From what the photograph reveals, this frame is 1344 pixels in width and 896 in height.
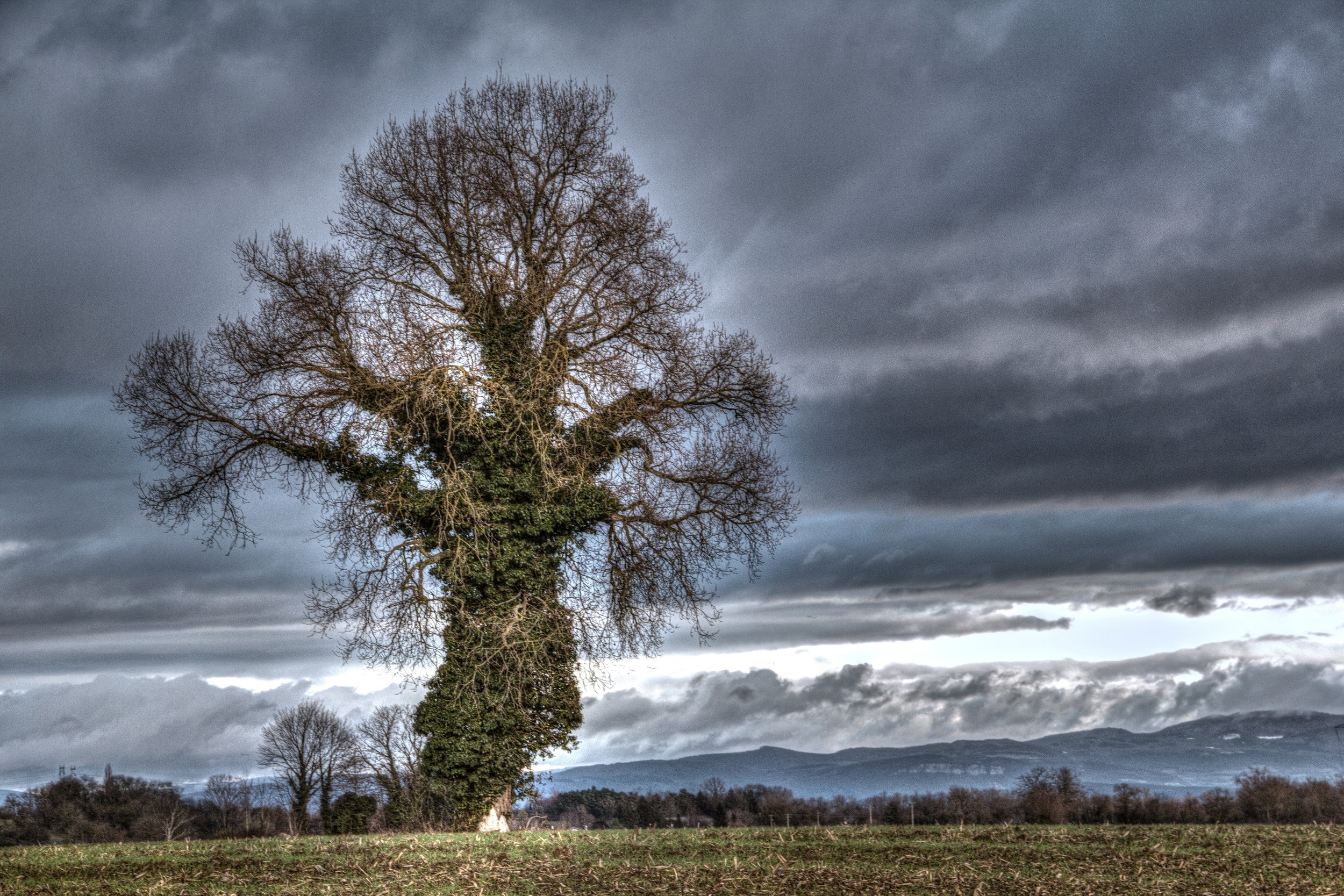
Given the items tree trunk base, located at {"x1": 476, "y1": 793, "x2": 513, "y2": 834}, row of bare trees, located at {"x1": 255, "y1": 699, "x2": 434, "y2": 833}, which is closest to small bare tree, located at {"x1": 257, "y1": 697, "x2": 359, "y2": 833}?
row of bare trees, located at {"x1": 255, "y1": 699, "x2": 434, "y2": 833}

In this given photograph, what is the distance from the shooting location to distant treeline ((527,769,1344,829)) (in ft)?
69.2

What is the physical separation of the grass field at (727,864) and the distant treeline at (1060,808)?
4.24m

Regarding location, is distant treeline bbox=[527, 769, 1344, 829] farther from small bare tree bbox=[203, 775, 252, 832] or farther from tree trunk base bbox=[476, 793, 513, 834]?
small bare tree bbox=[203, 775, 252, 832]

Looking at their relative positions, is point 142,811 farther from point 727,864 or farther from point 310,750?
point 727,864

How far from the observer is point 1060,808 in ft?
75.7

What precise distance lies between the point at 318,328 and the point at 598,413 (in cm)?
603

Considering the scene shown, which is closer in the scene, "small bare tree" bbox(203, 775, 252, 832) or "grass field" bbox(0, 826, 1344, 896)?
"grass field" bbox(0, 826, 1344, 896)

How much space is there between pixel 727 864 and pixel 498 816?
9392 mm

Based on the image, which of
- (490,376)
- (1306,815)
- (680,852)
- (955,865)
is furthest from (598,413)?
(1306,815)

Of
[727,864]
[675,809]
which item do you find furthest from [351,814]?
[727,864]

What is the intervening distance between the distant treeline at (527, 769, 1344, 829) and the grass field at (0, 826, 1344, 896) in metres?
4.24

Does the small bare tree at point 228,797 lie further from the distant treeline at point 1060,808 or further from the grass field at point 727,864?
the grass field at point 727,864

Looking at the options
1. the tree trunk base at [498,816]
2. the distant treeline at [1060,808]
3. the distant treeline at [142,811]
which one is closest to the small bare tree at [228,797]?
the distant treeline at [142,811]

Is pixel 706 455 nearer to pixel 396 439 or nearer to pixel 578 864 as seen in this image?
pixel 396 439
